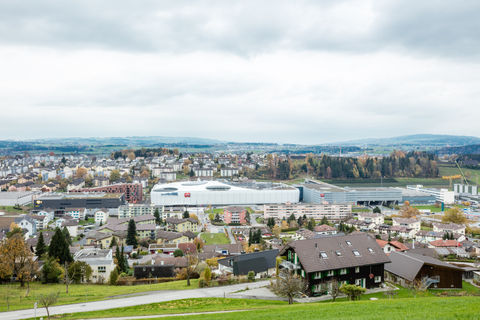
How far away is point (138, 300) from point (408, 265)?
978cm

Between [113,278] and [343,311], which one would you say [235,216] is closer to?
[113,278]

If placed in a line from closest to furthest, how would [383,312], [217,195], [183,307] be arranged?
[383,312]
[183,307]
[217,195]

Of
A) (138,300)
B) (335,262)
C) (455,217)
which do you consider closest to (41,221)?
(138,300)

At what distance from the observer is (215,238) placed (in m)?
32.0

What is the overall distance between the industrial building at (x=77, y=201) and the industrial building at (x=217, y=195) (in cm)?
630

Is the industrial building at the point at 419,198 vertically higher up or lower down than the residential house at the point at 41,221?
higher up

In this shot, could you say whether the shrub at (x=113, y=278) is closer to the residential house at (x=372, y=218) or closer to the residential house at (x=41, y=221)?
the residential house at (x=41, y=221)

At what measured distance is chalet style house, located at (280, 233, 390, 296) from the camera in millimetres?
12844

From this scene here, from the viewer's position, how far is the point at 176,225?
3484 cm

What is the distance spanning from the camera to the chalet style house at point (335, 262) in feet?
42.1

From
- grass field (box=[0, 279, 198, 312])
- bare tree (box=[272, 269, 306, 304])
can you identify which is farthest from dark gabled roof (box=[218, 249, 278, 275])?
bare tree (box=[272, 269, 306, 304])

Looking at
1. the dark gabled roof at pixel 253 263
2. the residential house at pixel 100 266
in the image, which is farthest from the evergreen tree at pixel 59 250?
the dark gabled roof at pixel 253 263

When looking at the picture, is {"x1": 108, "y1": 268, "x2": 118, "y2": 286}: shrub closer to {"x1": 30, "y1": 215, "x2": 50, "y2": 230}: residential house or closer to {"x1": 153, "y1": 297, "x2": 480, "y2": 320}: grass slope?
{"x1": 153, "y1": 297, "x2": 480, "y2": 320}: grass slope

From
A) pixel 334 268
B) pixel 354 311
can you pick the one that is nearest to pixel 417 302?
pixel 354 311
